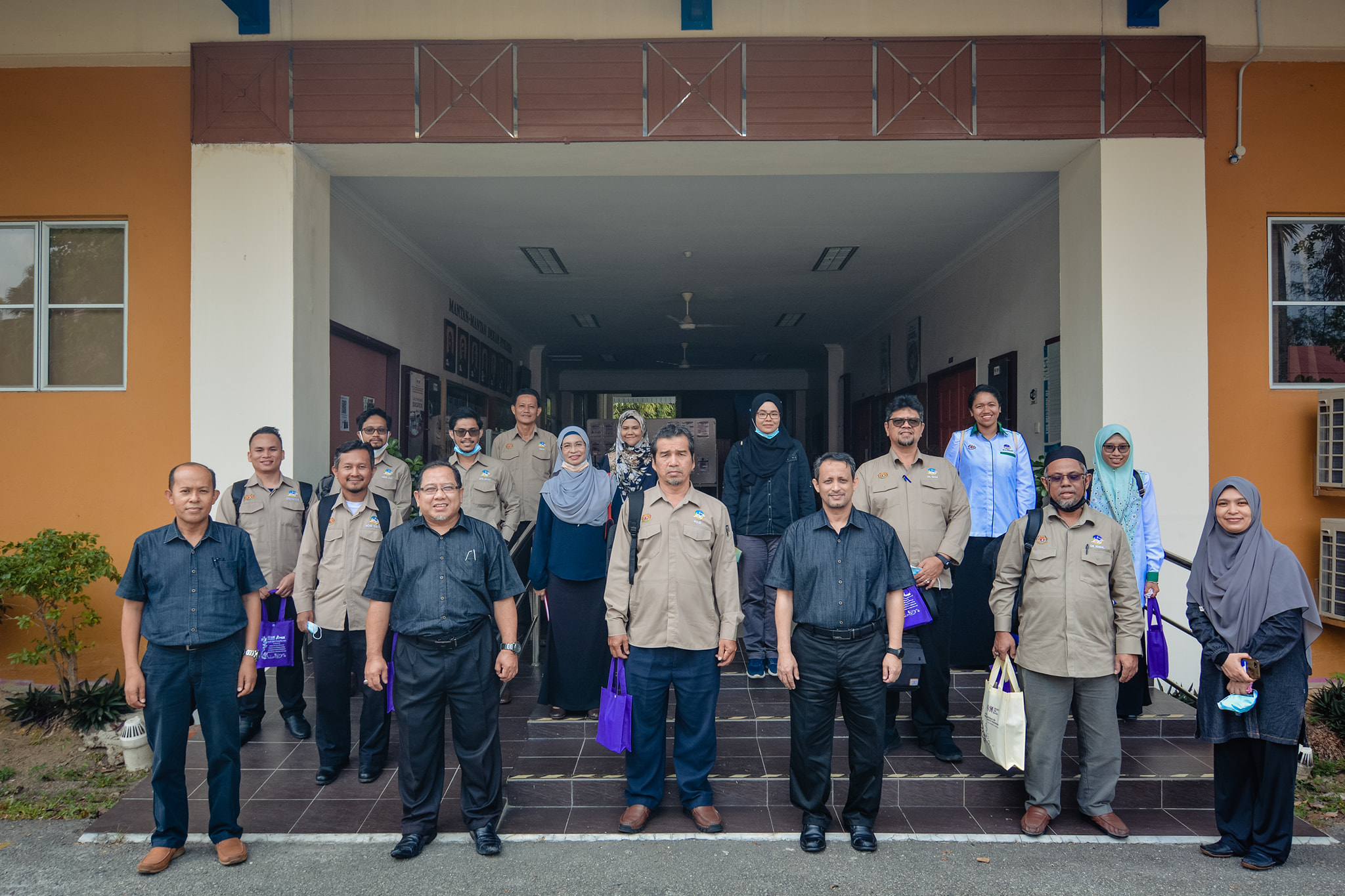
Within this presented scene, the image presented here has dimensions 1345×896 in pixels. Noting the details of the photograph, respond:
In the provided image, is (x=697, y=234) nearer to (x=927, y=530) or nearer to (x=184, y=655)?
(x=927, y=530)

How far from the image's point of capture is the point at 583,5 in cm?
495

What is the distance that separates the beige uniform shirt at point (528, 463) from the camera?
539 centimetres

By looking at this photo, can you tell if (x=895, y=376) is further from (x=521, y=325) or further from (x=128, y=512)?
(x=128, y=512)

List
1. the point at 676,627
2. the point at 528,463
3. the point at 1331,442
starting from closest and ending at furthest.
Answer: the point at 676,627 < the point at 1331,442 < the point at 528,463

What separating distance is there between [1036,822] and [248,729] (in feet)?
12.1

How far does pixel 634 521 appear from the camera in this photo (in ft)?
12.8

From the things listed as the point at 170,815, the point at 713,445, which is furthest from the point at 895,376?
the point at 170,815

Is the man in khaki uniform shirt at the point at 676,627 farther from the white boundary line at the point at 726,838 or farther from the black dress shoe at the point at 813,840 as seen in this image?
the black dress shoe at the point at 813,840

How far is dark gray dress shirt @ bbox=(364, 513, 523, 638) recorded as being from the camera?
10.00ft

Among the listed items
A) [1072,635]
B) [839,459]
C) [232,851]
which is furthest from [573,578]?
[1072,635]

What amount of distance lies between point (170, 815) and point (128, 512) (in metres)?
2.73

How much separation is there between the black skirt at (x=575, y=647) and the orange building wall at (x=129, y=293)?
108 inches

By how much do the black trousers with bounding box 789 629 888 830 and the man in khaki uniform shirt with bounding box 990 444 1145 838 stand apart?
2.12ft

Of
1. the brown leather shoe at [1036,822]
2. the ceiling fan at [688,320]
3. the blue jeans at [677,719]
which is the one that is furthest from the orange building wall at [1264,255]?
the ceiling fan at [688,320]
